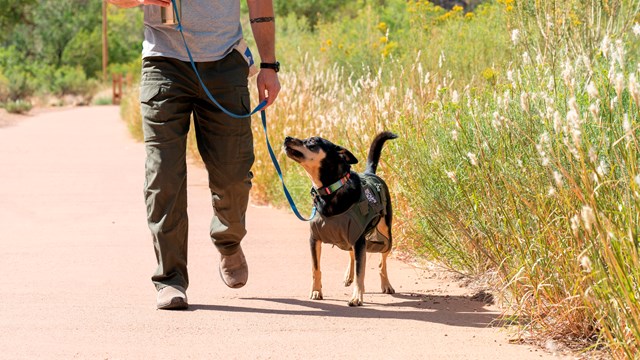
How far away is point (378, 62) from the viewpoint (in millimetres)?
16719

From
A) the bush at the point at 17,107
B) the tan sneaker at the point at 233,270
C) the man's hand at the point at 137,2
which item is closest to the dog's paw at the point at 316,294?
the tan sneaker at the point at 233,270

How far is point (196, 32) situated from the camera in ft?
20.6

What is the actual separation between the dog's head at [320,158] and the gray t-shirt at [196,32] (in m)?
0.72

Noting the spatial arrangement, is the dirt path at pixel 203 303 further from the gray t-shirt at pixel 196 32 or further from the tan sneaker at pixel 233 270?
the gray t-shirt at pixel 196 32

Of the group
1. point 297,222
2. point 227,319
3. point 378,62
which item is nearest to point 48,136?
point 378,62

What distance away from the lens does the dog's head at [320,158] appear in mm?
6648

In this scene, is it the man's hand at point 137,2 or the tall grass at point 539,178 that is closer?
the tall grass at point 539,178

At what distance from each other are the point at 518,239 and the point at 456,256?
6.04 feet

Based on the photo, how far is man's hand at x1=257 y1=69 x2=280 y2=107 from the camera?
21.6 feet

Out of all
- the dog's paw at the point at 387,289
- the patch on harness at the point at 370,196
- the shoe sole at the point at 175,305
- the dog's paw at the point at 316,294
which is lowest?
the dog's paw at the point at 387,289

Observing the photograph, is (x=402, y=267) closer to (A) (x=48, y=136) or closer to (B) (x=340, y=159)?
(B) (x=340, y=159)

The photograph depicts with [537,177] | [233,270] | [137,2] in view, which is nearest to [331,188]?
[233,270]

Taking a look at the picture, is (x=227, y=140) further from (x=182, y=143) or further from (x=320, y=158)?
(x=320, y=158)

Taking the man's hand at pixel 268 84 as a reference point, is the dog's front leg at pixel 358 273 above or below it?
below
